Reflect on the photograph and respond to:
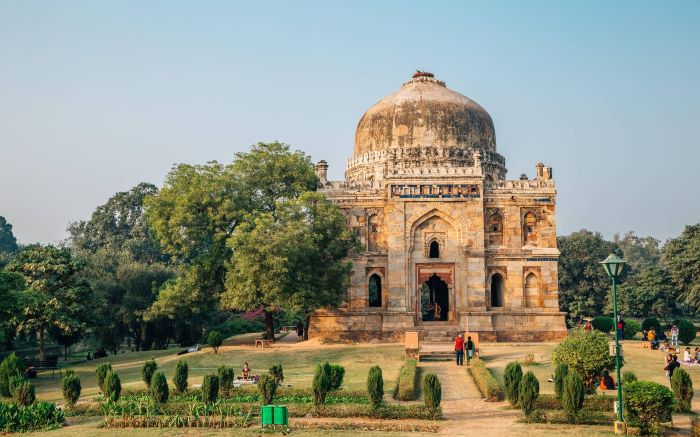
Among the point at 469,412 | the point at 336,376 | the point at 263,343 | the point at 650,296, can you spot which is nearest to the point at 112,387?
the point at 336,376

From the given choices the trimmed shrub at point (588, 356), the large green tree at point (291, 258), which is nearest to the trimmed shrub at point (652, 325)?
the large green tree at point (291, 258)

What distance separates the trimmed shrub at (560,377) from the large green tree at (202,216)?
17.1 m

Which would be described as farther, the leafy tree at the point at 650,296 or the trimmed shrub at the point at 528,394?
the leafy tree at the point at 650,296

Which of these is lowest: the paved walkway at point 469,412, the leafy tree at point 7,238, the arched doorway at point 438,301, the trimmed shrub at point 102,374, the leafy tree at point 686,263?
the paved walkway at point 469,412

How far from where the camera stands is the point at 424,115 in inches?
1519

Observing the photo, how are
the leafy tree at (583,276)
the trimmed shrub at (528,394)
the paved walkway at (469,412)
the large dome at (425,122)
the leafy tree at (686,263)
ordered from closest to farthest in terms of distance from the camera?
1. the paved walkway at (469,412)
2. the trimmed shrub at (528,394)
3. the large dome at (425,122)
4. the leafy tree at (686,263)
5. the leafy tree at (583,276)

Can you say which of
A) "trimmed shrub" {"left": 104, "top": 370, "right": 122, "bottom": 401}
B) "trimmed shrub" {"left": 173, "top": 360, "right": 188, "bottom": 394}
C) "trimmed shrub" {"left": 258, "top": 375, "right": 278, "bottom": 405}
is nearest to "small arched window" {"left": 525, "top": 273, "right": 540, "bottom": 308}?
"trimmed shrub" {"left": 258, "top": 375, "right": 278, "bottom": 405}

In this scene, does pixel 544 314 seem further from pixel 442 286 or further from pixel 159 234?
pixel 159 234

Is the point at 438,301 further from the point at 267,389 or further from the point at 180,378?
the point at 267,389

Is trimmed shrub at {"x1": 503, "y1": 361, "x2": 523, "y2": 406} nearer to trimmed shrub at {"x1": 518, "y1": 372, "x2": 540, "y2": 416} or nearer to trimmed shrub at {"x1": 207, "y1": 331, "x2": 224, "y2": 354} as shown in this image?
trimmed shrub at {"x1": 518, "y1": 372, "x2": 540, "y2": 416}

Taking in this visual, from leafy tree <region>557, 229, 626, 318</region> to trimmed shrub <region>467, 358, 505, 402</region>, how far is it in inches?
1052

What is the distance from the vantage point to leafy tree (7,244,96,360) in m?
29.6

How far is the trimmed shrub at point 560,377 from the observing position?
17797 mm

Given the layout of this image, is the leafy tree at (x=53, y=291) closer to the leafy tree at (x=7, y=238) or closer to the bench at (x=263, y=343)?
the bench at (x=263, y=343)
